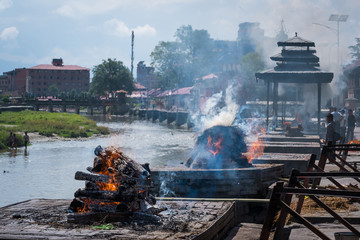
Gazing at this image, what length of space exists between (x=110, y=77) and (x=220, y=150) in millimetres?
102643

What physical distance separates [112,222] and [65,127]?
136 ft

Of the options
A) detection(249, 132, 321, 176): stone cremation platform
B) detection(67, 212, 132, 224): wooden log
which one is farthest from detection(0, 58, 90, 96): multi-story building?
detection(67, 212, 132, 224): wooden log

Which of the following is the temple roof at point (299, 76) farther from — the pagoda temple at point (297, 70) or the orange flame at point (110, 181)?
the orange flame at point (110, 181)

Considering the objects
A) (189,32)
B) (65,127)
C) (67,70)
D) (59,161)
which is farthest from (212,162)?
(67,70)

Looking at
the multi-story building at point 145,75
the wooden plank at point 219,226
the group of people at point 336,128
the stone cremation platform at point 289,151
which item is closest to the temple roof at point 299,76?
the group of people at point 336,128

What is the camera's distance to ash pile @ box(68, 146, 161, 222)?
684 cm

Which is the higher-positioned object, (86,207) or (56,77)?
(56,77)

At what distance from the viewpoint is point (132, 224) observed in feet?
21.5

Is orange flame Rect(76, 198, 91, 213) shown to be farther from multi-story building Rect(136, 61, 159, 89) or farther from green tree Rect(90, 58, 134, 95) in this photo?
multi-story building Rect(136, 61, 159, 89)

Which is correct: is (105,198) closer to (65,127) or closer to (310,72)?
(310,72)

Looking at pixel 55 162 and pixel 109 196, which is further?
pixel 55 162

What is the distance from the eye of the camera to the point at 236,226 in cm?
823

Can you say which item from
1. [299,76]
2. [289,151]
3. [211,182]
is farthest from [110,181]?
[299,76]

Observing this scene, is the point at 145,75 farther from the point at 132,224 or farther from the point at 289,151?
the point at 132,224
